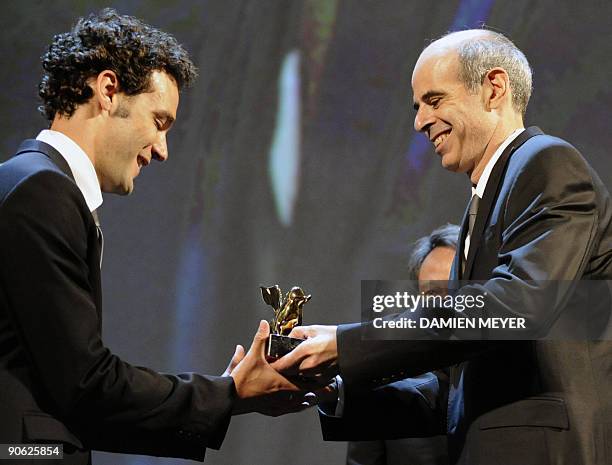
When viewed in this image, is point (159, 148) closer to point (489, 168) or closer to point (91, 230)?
point (91, 230)

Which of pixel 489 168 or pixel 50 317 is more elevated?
pixel 489 168

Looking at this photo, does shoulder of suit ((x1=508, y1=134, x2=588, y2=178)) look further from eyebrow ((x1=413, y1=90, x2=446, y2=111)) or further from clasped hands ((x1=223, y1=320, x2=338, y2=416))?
clasped hands ((x1=223, y1=320, x2=338, y2=416))

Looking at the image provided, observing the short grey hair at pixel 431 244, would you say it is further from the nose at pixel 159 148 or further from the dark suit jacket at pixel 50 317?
the dark suit jacket at pixel 50 317

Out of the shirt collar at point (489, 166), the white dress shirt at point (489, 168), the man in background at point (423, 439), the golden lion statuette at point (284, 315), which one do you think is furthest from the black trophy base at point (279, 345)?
the shirt collar at point (489, 166)

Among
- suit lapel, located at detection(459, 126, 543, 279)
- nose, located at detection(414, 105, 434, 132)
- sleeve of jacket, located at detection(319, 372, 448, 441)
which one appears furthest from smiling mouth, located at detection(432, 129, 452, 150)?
sleeve of jacket, located at detection(319, 372, 448, 441)

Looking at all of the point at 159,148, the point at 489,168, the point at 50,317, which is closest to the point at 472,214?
the point at 489,168

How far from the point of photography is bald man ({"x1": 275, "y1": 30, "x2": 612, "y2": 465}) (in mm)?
2115

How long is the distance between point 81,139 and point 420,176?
1.98 m

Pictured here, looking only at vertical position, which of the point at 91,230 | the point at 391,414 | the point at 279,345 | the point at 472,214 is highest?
the point at 472,214

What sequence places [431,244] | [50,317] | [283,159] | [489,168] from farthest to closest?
[283,159] < [431,244] < [489,168] < [50,317]

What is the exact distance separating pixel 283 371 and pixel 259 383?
76 mm

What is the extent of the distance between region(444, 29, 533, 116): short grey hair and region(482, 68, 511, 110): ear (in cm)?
2

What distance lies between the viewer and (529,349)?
7.20ft

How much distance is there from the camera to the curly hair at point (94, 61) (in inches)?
93.1
